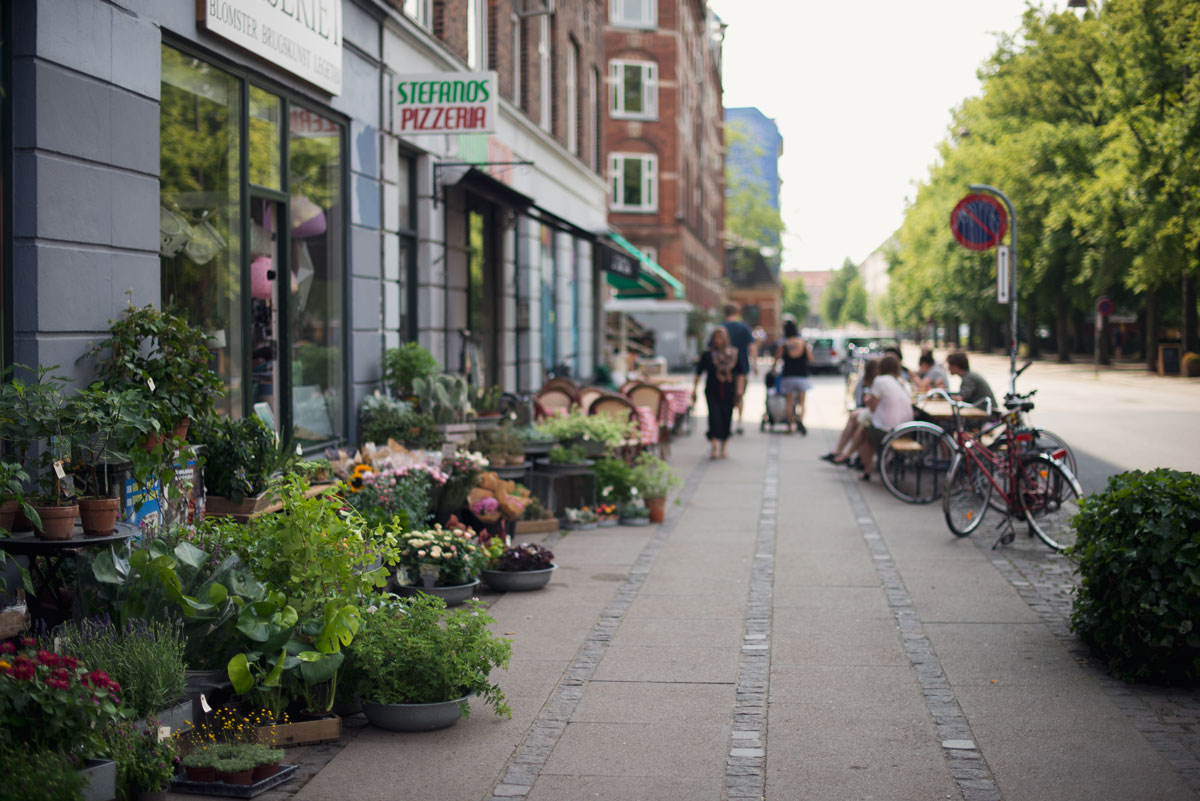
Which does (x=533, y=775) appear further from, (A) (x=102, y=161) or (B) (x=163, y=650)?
(A) (x=102, y=161)

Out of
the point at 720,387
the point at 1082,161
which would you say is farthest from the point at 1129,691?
the point at 1082,161

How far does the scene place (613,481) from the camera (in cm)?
1160

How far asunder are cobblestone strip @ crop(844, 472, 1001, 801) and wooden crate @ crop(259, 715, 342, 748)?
2.45m

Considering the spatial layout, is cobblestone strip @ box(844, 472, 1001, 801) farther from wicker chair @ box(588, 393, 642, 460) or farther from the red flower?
wicker chair @ box(588, 393, 642, 460)

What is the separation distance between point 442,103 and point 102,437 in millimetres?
6870

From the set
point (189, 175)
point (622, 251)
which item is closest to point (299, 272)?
point (189, 175)

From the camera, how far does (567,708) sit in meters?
5.60

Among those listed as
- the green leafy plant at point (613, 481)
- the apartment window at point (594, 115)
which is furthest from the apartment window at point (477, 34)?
the apartment window at point (594, 115)

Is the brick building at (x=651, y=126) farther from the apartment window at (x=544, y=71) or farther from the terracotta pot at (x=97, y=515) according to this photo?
the terracotta pot at (x=97, y=515)

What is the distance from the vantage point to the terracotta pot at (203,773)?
448 cm

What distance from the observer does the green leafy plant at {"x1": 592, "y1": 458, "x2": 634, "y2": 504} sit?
11539 millimetres

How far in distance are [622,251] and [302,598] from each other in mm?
19117

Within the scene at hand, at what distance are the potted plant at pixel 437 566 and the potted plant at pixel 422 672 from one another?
6.60 feet

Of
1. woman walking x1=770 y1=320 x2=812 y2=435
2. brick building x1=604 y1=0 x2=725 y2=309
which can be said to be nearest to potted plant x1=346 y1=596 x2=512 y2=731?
woman walking x1=770 y1=320 x2=812 y2=435
